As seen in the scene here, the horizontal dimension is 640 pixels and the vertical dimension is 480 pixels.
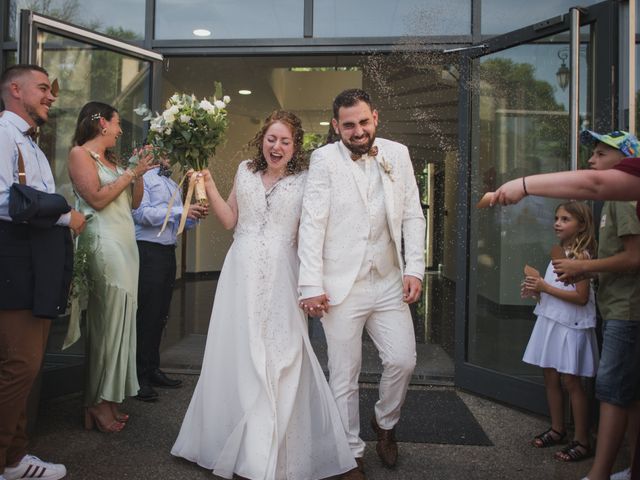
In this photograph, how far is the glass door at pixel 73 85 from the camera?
461 cm

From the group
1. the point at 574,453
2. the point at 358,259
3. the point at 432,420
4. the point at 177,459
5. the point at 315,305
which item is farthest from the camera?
the point at 432,420

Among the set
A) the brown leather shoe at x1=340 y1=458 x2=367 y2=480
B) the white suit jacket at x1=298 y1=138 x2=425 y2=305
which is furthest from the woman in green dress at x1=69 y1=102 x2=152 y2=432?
the brown leather shoe at x1=340 y1=458 x2=367 y2=480

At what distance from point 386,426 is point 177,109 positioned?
7.55ft

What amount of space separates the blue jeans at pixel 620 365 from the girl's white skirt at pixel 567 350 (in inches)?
18.1

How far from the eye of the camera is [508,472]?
3510mm

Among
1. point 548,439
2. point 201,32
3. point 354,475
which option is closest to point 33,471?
point 354,475

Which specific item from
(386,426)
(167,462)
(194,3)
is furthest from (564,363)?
(194,3)

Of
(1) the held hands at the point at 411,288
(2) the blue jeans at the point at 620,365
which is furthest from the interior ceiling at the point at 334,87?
(2) the blue jeans at the point at 620,365

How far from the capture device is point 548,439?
395 centimetres

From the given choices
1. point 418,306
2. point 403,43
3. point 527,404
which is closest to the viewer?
point 527,404

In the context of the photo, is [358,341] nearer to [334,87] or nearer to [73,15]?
[73,15]

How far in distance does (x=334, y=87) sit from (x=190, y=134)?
744 cm

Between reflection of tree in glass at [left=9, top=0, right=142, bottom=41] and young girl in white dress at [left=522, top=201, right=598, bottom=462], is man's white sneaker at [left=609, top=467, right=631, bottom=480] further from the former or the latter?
reflection of tree in glass at [left=9, top=0, right=142, bottom=41]

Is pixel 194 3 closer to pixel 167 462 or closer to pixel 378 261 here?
pixel 378 261
